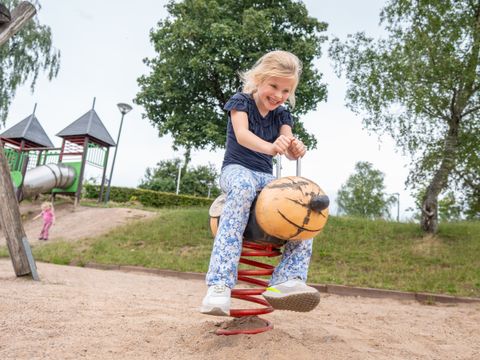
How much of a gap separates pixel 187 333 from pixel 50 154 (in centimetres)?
1776

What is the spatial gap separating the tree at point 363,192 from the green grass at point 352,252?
37.8m

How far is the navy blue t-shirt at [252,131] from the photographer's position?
264 cm

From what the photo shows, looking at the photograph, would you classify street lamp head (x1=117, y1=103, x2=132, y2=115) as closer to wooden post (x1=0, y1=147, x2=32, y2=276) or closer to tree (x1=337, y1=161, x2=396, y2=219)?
wooden post (x1=0, y1=147, x2=32, y2=276)

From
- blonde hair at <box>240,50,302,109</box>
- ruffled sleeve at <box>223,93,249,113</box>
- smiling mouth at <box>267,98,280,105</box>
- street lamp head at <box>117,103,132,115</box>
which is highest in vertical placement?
street lamp head at <box>117,103,132,115</box>

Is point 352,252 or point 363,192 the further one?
point 363,192

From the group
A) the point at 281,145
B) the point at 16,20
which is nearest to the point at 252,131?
the point at 281,145

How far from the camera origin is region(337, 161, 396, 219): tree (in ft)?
162

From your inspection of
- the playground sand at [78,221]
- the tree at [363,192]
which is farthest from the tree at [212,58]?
the tree at [363,192]

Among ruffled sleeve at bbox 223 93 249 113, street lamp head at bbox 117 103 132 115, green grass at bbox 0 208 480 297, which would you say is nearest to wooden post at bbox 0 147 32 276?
green grass at bbox 0 208 480 297

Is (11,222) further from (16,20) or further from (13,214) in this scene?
(16,20)

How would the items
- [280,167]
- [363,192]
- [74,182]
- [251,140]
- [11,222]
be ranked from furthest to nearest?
[363,192] < [74,182] < [11,222] < [280,167] < [251,140]

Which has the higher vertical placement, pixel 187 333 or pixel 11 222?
pixel 11 222

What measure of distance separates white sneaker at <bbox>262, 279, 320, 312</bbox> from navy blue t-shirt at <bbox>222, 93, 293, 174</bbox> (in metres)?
Answer: 0.79

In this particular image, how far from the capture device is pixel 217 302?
7.10 feet
